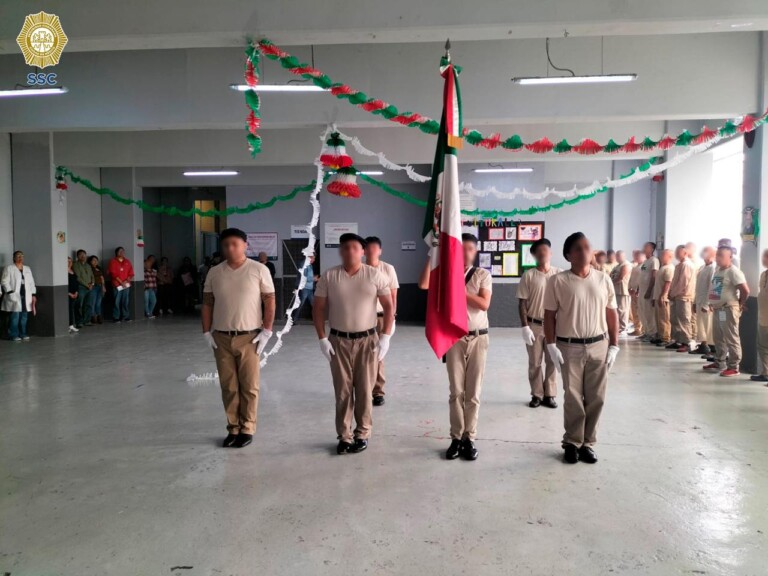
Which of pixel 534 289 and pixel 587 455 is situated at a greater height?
pixel 534 289

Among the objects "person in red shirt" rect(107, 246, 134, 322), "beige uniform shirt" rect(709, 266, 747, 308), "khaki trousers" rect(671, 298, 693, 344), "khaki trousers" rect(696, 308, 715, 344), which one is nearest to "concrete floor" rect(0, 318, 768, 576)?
"beige uniform shirt" rect(709, 266, 747, 308)

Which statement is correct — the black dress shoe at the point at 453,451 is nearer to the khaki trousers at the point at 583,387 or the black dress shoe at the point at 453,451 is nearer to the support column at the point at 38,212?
the khaki trousers at the point at 583,387

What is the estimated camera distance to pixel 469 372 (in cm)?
401

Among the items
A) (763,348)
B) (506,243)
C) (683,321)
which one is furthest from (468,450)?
(506,243)

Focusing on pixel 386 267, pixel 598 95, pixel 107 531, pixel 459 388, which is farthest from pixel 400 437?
pixel 598 95

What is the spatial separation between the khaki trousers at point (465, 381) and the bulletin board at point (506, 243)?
7.84 metres

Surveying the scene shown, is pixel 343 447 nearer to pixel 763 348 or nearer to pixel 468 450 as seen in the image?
pixel 468 450

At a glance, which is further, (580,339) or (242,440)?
Result: (242,440)

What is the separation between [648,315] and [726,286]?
3.01 meters

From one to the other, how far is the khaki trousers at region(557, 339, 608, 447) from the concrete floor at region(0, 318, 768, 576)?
243 mm

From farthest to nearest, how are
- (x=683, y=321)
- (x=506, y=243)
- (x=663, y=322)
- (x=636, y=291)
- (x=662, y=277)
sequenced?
1. (x=506, y=243)
2. (x=636, y=291)
3. (x=663, y=322)
4. (x=662, y=277)
5. (x=683, y=321)

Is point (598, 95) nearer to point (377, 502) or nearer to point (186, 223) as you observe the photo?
point (377, 502)

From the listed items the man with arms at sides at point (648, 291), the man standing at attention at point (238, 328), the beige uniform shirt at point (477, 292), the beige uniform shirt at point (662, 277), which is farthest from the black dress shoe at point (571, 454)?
the man with arms at sides at point (648, 291)

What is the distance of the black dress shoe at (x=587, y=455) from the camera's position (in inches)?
154
